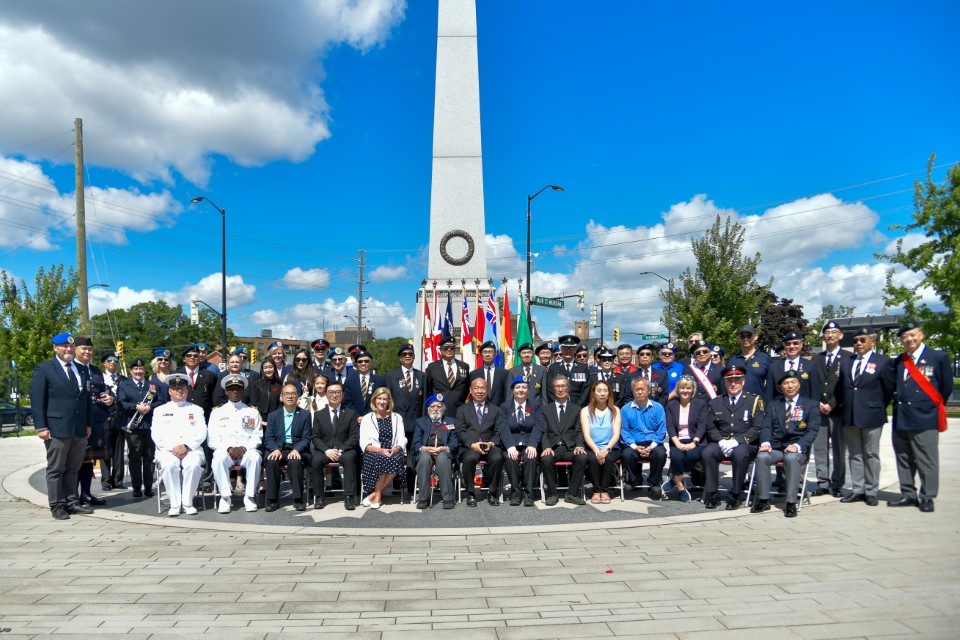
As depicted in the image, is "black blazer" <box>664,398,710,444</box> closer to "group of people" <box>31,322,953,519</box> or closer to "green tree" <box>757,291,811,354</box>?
"group of people" <box>31,322,953,519</box>

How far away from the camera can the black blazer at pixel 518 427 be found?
7414mm

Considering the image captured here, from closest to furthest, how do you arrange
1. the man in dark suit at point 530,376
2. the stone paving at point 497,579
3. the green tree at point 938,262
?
the stone paving at point 497,579, the man in dark suit at point 530,376, the green tree at point 938,262

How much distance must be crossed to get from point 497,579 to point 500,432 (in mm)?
3121

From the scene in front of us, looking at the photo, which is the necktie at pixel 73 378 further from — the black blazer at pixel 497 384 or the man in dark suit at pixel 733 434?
the man in dark suit at pixel 733 434

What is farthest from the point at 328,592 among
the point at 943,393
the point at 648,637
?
the point at 943,393

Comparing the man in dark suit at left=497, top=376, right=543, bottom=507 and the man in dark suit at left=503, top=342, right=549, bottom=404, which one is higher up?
the man in dark suit at left=503, top=342, right=549, bottom=404

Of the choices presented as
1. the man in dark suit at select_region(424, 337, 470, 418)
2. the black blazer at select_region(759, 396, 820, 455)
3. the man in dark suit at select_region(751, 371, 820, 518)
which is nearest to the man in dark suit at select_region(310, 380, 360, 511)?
the man in dark suit at select_region(424, 337, 470, 418)

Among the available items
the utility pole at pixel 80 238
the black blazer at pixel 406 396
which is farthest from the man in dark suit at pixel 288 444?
the utility pole at pixel 80 238

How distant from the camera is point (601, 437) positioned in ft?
24.5

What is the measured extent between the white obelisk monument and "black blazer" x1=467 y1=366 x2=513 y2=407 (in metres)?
9.03

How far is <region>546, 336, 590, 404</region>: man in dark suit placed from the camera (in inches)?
339

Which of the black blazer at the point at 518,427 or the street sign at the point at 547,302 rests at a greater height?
the street sign at the point at 547,302

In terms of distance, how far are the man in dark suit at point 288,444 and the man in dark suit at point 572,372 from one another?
131 inches

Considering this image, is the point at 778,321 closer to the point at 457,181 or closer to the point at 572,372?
the point at 457,181
